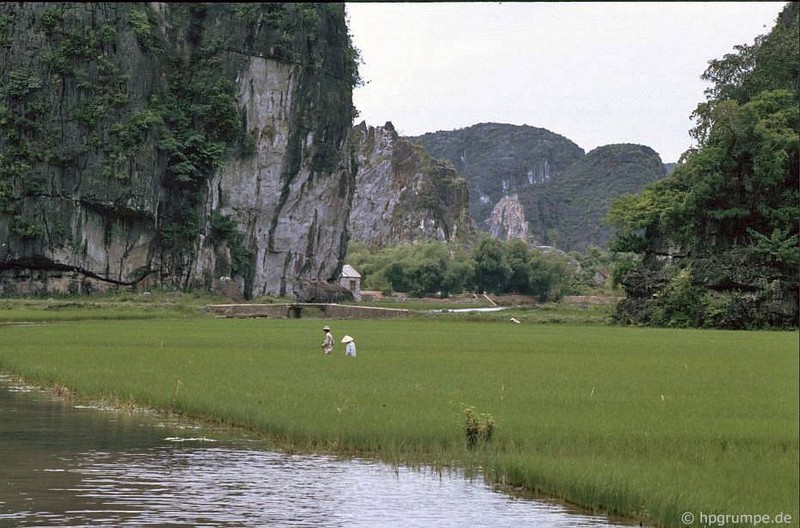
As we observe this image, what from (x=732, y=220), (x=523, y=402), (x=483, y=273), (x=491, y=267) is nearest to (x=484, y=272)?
(x=483, y=273)

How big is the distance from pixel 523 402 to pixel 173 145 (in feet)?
172

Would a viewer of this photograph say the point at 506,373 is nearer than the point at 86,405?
No

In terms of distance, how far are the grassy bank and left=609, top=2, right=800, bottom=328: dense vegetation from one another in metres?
17.6

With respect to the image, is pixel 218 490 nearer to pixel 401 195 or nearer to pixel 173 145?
pixel 173 145

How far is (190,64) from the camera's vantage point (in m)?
Answer: 68.4

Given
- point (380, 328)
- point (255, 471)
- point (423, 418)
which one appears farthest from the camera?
point (380, 328)

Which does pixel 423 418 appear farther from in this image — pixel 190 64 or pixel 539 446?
pixel 190 64

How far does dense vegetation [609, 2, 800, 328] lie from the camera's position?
46812mm

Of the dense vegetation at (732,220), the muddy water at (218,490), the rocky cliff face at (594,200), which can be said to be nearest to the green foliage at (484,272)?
the dense vegetation at (732,220)

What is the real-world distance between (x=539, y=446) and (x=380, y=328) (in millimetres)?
29342

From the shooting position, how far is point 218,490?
1013cm

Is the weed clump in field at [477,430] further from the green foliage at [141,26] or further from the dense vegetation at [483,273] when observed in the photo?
the dense vegetation at [483,273]

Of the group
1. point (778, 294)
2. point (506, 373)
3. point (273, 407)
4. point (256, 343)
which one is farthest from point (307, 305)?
point (273, 407)

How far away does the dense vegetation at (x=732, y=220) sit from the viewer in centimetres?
4681
